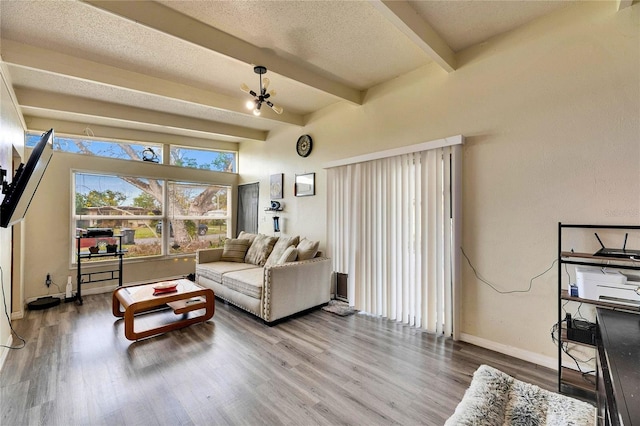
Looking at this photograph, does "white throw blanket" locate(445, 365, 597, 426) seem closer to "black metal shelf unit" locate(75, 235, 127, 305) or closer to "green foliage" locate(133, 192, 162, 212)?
"black metal shelf unit" locate(75, 235, 127, 305)

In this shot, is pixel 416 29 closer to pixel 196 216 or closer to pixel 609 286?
pixel 609 286

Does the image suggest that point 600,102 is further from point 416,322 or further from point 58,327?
point 58,327

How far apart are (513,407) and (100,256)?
525cm

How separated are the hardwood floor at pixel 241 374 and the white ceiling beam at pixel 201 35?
280 cm

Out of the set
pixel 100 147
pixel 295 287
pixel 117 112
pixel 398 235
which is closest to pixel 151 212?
pixel 100 147

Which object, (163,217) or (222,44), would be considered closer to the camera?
(222,44)

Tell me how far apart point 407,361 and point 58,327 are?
3.80m

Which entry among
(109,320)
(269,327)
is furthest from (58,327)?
(269,327)

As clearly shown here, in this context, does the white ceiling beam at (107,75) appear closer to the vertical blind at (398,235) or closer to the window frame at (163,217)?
the vertical blind at (398,235)

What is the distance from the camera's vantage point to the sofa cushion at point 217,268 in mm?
3973

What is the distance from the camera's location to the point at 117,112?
4.04 m

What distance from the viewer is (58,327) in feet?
10.2

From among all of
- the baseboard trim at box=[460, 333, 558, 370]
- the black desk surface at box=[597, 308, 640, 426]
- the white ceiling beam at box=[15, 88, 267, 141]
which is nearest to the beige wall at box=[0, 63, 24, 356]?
the white ceiling beam at box=[15, 88, 267, 141]

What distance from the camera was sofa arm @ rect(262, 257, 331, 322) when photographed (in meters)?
3.19
